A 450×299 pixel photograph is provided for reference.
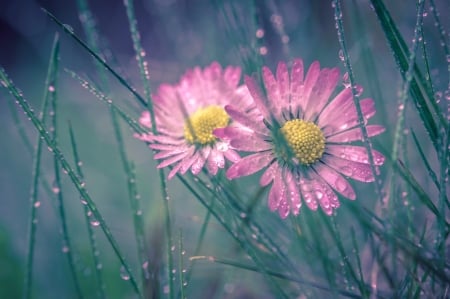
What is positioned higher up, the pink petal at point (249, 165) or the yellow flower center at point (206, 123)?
the yellow flower center at point (206, 123)

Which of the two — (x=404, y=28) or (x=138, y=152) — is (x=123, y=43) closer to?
(x=138, y=152)

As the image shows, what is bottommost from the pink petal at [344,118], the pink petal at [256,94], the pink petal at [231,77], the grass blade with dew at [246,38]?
the pink petal at [344,118]

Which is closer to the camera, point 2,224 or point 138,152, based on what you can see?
point 2,224

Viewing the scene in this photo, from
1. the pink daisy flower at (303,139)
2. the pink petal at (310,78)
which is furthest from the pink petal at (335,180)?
the pink petal at (310,78)

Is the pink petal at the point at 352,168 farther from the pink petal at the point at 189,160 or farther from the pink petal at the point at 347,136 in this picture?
the pink petal at the point at 189,160

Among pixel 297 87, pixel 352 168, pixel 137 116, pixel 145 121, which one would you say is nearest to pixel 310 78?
pixel 297 87

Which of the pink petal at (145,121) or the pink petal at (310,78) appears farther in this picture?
the pink petal at (145,121)

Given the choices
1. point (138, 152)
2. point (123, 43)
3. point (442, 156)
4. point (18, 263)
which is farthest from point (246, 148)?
point (123, 43)
